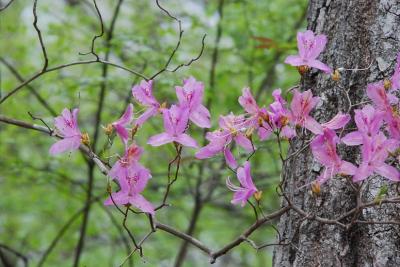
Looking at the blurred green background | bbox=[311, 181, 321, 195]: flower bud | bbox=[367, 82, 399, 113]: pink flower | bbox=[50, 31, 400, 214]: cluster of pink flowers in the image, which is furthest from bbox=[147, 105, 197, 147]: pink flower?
the blurred green background

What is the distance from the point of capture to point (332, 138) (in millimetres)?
1283

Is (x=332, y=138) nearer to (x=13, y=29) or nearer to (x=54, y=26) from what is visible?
(x=54, y=26)

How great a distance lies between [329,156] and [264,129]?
19 centimetres

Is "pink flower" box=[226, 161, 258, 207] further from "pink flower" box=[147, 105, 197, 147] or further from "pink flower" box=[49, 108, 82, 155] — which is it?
"pink flower" box=[49, 108, 82, 155]

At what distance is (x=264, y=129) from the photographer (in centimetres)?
139

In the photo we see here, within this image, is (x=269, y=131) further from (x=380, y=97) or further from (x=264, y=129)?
(x=380, y=97)

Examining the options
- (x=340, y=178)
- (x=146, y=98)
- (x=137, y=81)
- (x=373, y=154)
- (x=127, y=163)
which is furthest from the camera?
(x=137, y=81)

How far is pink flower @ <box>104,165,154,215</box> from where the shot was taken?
1.28 m

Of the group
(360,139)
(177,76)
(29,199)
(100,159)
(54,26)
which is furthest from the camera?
(29,199)

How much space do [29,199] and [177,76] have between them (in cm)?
208

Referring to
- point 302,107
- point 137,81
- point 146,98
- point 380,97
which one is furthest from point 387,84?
point 137,81

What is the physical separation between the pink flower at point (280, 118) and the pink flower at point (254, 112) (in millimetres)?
18

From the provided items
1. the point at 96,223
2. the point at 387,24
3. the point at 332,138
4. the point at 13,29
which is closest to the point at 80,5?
the point at 13,29

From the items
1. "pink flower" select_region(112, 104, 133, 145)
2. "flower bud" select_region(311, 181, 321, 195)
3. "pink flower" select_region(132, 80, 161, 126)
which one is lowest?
"flower bud" select_region(311, 181, 321, 195)
